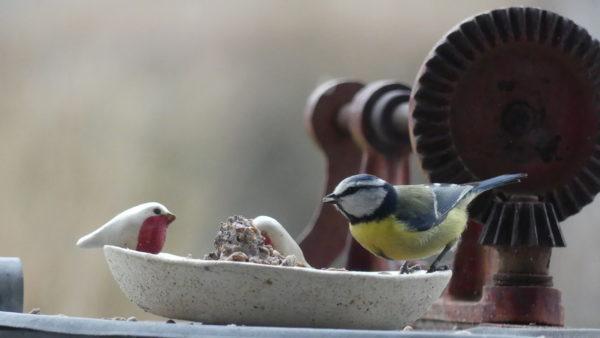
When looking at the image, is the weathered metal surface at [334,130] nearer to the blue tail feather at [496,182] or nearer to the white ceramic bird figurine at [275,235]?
the blue tail feather at [496,182]

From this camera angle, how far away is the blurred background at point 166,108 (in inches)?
219

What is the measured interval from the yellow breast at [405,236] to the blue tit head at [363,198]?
14 mm

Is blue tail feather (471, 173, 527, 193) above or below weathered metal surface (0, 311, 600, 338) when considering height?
above

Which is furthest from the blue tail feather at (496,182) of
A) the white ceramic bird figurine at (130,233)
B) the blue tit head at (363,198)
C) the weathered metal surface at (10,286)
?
the weathered metal surface at (10,286)

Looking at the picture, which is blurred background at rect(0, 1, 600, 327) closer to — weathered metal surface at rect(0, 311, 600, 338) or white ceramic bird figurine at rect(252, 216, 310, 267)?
white ceramic bird figurine at rect(252, 216, 310, 267)

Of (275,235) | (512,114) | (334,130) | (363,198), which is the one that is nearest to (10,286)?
(275,235)

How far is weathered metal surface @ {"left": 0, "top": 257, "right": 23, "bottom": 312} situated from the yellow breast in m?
0.61

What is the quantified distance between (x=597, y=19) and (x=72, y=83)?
2.35 m

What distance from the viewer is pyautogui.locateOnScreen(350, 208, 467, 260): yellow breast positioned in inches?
83.8

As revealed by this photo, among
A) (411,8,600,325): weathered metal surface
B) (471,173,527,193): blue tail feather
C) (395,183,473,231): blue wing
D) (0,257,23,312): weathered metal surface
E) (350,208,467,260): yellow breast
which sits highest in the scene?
(411,8,600,325): weathered metal surface

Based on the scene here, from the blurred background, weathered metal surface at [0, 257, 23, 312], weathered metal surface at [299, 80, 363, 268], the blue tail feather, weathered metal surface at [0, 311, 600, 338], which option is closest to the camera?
weathered metal surface at [0, 311, 600, 338]

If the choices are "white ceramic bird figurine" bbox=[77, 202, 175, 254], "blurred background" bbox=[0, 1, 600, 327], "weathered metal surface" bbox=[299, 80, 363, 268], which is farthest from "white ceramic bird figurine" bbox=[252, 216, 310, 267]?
"blurred background" bbox=[0, 1, 600, 327]

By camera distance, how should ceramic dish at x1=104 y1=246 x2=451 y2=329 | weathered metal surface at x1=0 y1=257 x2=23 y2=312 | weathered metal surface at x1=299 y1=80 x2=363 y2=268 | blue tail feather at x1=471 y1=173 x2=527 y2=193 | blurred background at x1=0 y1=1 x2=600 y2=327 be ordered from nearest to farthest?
ceramic dish at x1=104 y1=246 x2=451 y2=329 → weathered metal surface at x1=0 y1=257 x2=23 y2=312 → blue tail feather at x1=471 y1=173 x2=527 y2=193 → weathered metal surface at x1=299 y1=80 x2=363 y2=268 → blurred background at x1=0 y1=1 x2=600 y2=327

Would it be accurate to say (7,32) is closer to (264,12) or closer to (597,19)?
(264,12)
